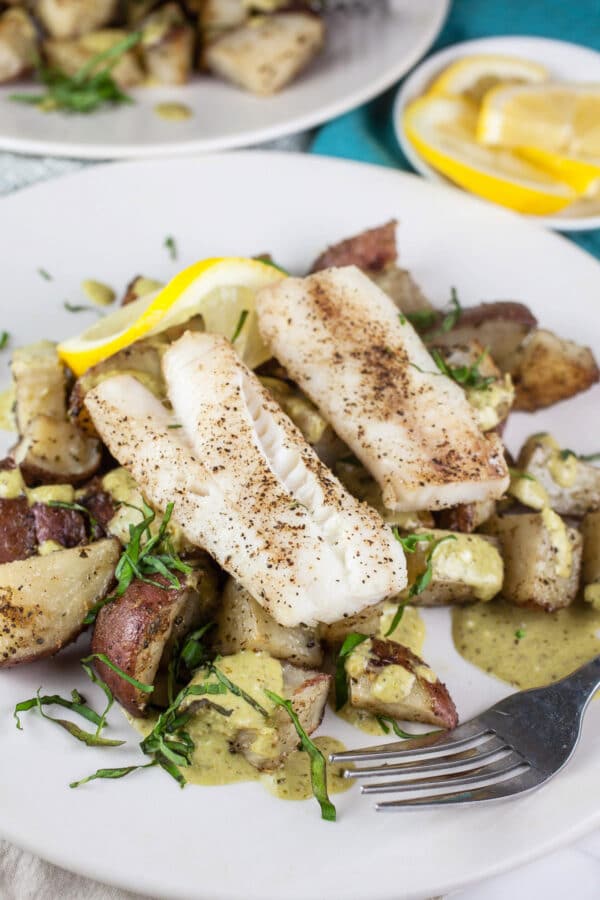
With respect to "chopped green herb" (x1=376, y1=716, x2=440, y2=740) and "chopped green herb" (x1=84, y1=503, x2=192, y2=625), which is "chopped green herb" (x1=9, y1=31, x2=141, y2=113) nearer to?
"chopped green herb" (x1=84, y1=503, x2=192, y2=625)

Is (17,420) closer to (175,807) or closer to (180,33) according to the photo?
(175,807)

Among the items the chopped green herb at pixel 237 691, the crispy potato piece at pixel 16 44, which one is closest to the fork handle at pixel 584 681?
the chopped green herb at pixel 237 691

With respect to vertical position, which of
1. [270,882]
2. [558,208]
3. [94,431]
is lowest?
[270,882]

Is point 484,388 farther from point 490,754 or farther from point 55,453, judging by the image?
point 55,453

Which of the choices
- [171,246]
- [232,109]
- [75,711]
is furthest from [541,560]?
[232,109]

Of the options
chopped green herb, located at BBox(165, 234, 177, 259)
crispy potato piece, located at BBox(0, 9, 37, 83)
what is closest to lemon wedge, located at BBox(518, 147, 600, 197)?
chopped green herb, located at BBox(165, 234, 177, 259)

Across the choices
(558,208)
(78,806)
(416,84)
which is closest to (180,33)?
(416,84)
